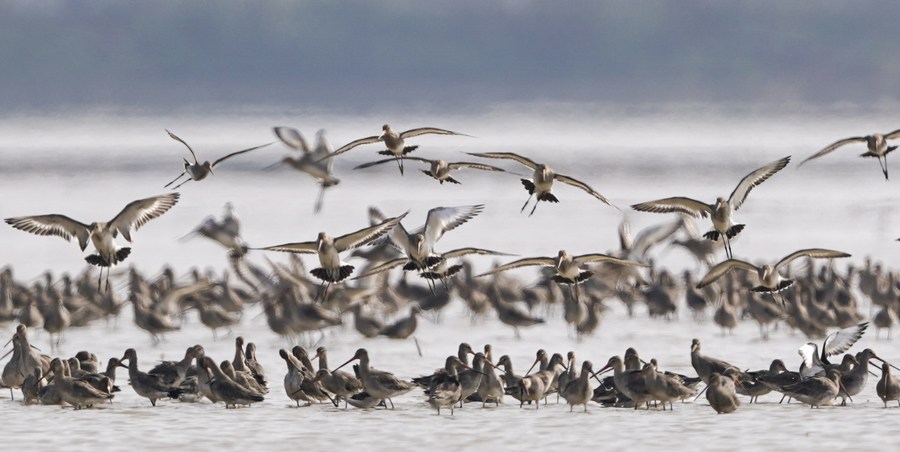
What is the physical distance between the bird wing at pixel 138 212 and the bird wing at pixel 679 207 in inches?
170

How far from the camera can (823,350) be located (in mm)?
14289

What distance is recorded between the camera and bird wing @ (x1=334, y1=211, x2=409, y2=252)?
14245 millimetres

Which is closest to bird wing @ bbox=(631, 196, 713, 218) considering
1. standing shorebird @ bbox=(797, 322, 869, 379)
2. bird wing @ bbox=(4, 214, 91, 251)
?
standing shorebird @ bbox=(797, 322, 869, 379)

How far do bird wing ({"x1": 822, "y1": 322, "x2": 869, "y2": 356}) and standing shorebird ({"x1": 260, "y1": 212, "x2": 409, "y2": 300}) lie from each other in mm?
4190

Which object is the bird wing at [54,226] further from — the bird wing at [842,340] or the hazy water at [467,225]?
the bird wing at [842,340]

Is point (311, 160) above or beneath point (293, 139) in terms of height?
beneath

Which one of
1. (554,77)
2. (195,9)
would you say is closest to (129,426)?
(554,77)

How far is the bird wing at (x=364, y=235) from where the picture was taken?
14.2 meters

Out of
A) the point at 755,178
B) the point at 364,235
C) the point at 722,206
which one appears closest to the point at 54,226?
the point at 364,235

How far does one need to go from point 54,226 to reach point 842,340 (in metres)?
7.50

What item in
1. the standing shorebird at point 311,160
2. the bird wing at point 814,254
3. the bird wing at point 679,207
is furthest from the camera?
the standing shorebird at point 311,160

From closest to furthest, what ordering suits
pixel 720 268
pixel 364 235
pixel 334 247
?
pixel 364 235
pixel 334 247
pixel 720 268

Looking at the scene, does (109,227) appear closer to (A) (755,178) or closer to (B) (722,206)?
(B) (722,206)

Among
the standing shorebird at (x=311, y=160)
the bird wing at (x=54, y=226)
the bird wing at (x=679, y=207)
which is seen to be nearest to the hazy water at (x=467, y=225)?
the bird wing at (x=54, y=226)
